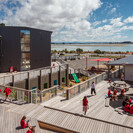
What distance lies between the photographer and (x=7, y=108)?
11.5 metres

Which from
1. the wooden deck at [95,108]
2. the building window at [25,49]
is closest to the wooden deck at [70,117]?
the wooden deck at [95,108]

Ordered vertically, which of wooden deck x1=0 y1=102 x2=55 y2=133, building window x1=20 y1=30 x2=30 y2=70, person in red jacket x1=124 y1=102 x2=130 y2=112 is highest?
building window x1=20 y1=30 x2=30 y2=70

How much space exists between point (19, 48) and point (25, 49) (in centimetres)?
118

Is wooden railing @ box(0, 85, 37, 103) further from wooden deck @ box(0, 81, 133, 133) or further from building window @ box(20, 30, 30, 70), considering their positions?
building window @ box(20, 30, 30, 70)

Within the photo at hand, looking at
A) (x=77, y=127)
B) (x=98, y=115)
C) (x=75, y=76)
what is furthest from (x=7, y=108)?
(x=75, y=76)

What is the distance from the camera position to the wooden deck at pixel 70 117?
8.91m

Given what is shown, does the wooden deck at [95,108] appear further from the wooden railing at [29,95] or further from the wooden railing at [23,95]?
the wooden railing at [23,95]

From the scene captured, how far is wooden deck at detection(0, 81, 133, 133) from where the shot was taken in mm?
8914

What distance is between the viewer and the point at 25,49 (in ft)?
91.3

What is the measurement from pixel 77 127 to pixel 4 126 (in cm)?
450

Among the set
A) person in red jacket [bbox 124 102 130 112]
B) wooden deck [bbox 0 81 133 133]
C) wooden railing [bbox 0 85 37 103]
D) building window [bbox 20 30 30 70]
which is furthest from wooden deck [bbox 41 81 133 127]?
building window [bbox 20 30 30 70]

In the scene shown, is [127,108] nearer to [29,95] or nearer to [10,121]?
[29,95]

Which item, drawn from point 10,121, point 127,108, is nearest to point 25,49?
point 10,121

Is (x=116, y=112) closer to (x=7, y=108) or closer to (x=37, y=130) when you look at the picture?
(x=37, y=130)
